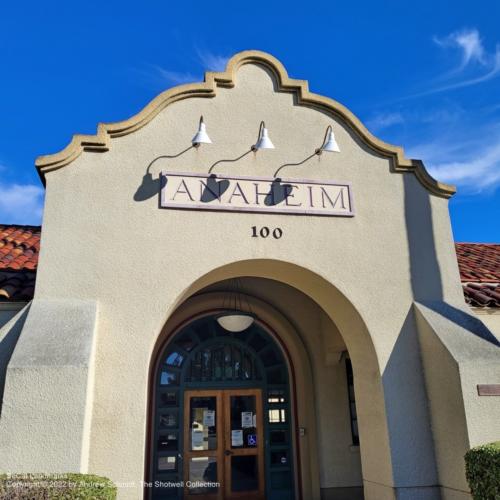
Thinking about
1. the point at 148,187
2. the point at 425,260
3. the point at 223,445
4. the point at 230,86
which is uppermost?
the point at 230,86

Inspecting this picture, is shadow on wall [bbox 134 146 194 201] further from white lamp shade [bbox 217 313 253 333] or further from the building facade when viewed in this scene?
white lamp shade [bbox 217 313 253 333]

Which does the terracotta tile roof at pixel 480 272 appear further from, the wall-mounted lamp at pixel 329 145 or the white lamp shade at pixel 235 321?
the white lamp shade at pixel 235 321

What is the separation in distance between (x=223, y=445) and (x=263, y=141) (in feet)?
19.3

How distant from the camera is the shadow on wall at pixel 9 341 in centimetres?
616

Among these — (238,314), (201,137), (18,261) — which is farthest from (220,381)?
(201,137)

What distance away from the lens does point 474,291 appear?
939cm

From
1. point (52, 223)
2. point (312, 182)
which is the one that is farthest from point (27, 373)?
point (312, 182)

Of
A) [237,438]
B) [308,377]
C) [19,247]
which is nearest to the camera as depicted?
[237,438]

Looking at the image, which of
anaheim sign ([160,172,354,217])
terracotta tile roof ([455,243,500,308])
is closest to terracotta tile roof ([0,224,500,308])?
terracotta tile roof ([455,243,500,308])

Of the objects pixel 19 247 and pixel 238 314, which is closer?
pixel 238 314

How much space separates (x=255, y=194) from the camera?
7742 mm

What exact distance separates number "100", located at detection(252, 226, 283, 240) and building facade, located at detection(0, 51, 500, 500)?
0.10 ft

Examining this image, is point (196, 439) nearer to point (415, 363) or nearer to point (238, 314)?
point (238, 314)

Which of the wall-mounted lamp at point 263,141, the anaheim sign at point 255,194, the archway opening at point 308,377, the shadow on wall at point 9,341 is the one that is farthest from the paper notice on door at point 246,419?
the wall-mounted lamp at point 263,141
